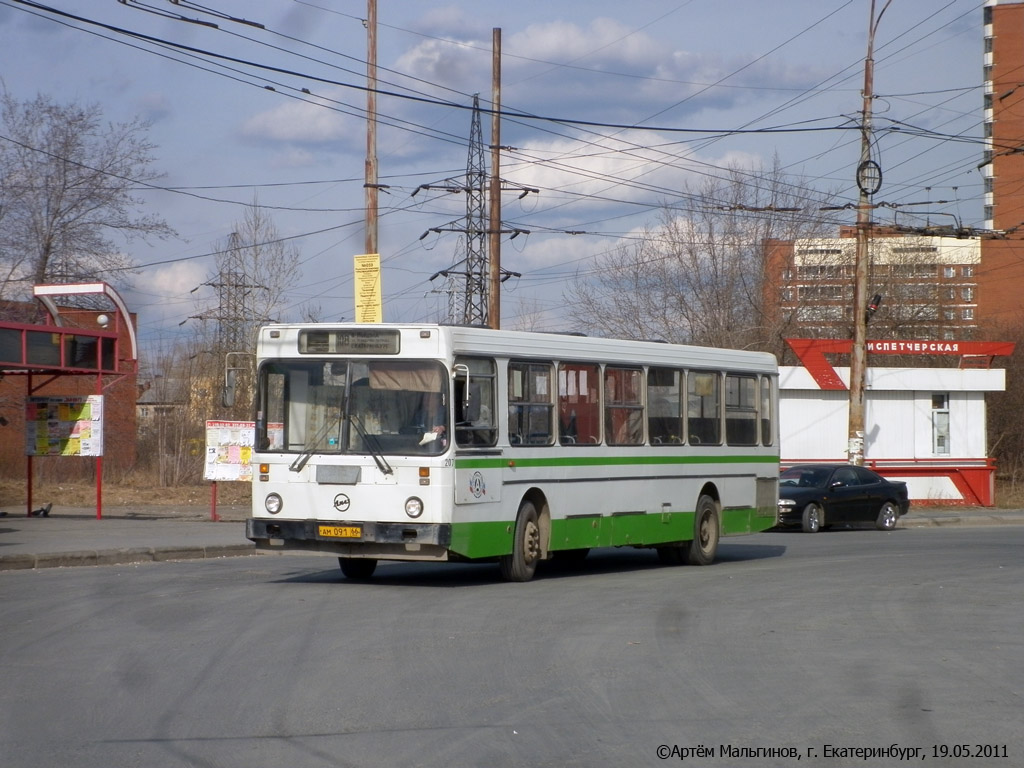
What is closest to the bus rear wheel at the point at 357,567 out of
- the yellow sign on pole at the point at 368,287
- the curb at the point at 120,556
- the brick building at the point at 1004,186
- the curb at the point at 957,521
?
the curb at the point at 120,556

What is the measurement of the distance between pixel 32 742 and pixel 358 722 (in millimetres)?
1749

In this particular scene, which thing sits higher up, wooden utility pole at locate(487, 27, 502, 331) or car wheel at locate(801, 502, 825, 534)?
wooden utility pole at locate(487, 27, 502, 331)

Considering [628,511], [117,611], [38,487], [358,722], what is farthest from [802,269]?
[358,722]

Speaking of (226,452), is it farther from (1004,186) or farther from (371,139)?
(1004,186)

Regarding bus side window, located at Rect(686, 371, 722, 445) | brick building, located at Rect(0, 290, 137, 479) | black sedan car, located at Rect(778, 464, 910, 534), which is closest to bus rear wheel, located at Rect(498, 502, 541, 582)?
bus side window, located at Rect(686, 371, 722, 445)

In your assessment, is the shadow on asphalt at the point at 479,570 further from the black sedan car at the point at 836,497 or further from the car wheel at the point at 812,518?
the car wheel at the point at 812,518

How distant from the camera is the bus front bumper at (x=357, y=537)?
13.4m

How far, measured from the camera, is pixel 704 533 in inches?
715

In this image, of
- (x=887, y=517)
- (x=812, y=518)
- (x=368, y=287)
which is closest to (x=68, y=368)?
(x=368, y=287)

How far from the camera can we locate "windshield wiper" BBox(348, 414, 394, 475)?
1351cm

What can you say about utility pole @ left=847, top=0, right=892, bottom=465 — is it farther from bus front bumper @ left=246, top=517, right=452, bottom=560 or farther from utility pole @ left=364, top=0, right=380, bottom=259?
bus front bumper @ left=246, top=517, right=452, bottom=560

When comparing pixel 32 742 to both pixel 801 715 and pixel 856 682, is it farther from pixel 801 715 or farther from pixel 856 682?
pixel 856 682

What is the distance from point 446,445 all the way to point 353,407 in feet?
3.77

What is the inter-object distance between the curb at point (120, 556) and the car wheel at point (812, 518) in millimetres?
12841
